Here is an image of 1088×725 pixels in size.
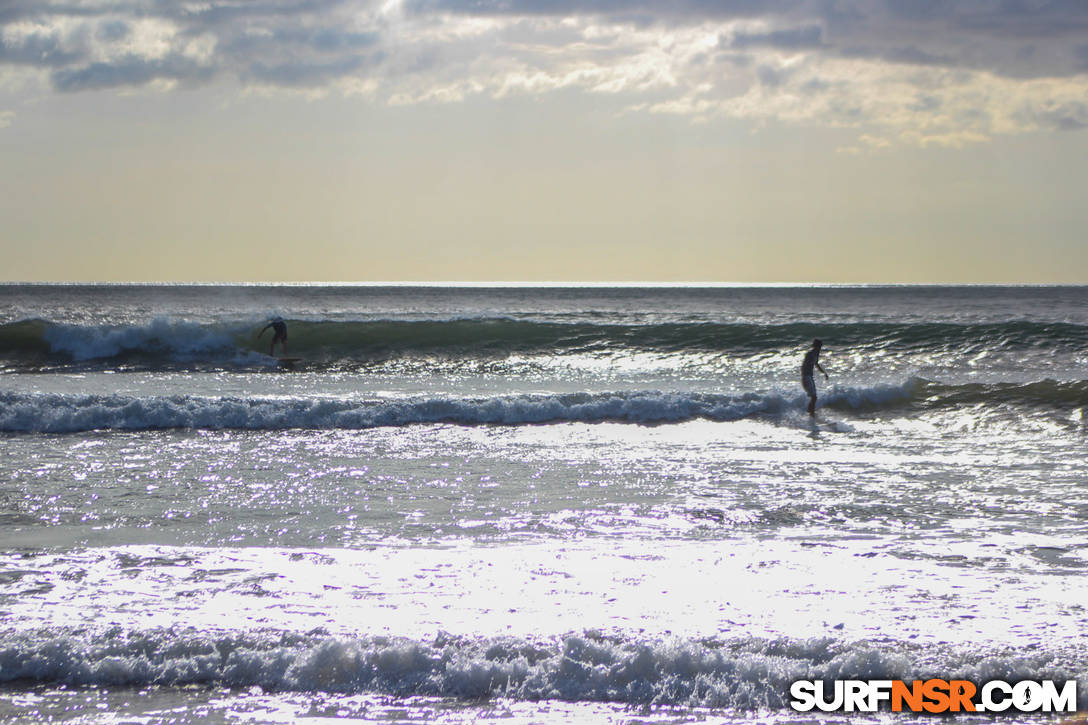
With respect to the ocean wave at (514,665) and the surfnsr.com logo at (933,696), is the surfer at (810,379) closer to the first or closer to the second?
the ocean wave at (514,665)

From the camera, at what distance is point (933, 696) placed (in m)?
4.39

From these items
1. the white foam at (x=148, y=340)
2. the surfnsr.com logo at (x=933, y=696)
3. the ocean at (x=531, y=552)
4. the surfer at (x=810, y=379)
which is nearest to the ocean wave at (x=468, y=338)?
the white foam at (x=148, y=340)

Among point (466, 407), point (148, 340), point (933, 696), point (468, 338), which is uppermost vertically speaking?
point (148, 340)

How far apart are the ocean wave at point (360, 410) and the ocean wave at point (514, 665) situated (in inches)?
341

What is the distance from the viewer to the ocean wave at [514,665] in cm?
452

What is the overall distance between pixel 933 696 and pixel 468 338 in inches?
950

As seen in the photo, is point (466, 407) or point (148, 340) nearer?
point (466, 407)

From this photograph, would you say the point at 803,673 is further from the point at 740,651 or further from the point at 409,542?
the point at 409,542

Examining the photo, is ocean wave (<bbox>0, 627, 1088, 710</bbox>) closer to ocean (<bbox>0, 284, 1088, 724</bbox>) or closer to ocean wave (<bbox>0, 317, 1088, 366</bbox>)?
ocean (<bbox>0, 284, 1088, 724</bbox>)

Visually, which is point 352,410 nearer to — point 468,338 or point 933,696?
point 933,696

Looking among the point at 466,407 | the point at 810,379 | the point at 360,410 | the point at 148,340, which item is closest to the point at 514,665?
the point at 360,410

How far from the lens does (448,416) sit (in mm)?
14117

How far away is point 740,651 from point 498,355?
69.9ft

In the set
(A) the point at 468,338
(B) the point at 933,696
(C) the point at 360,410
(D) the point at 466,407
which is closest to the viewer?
(B) the point at 933,696
